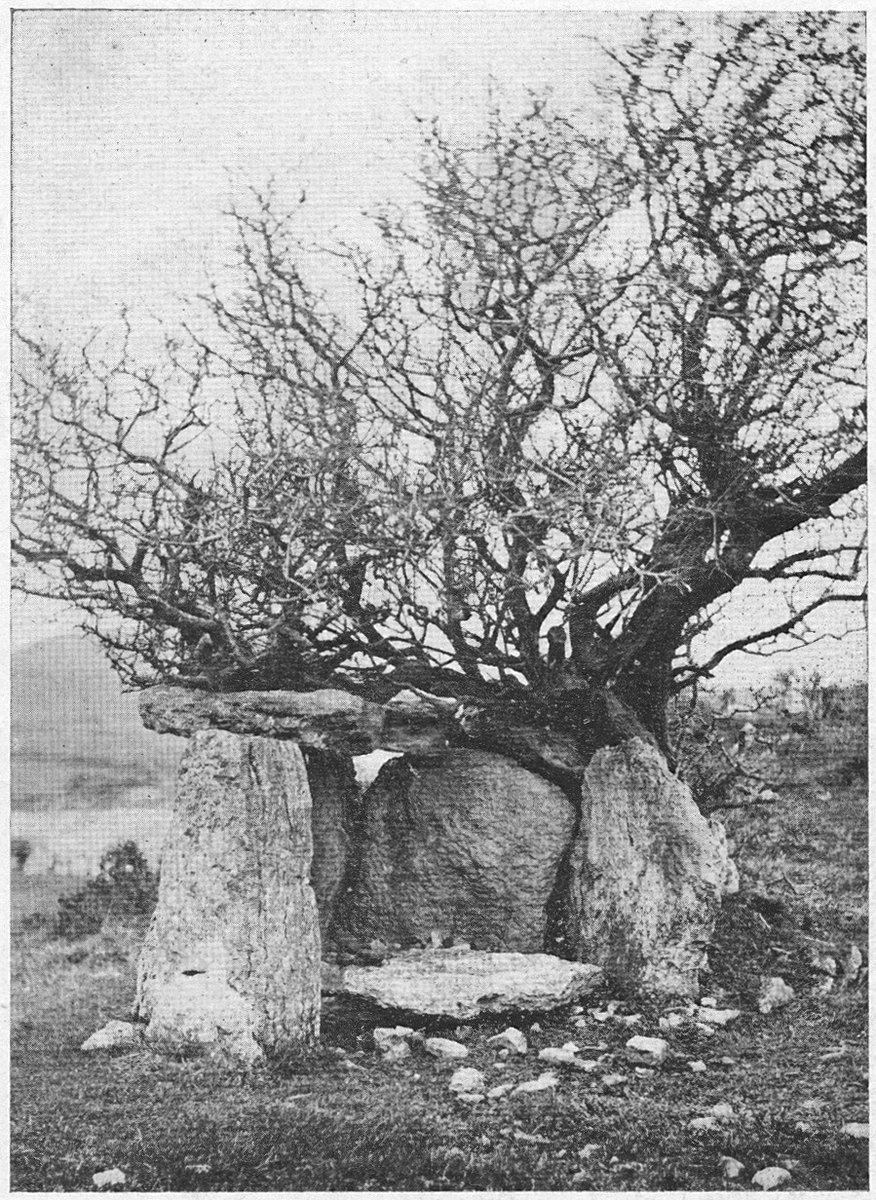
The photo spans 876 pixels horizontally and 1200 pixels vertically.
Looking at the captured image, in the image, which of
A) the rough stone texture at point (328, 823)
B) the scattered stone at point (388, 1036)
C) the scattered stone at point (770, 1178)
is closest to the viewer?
the scattered stone at point (770, 1178)

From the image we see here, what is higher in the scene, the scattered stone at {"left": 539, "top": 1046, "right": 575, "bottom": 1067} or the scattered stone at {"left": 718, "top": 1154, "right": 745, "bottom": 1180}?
the scattered stone at {"left": 539, "top": 1046, "right": 575, "bottom": 1067}

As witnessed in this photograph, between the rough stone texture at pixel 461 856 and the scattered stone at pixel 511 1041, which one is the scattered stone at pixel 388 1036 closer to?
the scattered stone at pixel 511 1041

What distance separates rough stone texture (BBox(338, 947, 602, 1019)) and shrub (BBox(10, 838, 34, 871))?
204 centimetres

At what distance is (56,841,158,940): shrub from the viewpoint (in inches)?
322

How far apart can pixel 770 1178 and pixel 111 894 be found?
433cm

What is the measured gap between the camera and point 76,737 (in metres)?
7.77

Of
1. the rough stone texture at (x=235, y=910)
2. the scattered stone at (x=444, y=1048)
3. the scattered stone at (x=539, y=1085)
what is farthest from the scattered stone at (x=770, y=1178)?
the rough stone texture at (x=235, y=910)

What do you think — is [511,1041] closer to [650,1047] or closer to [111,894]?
[650,1047]

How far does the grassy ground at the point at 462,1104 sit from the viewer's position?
22.1 feet

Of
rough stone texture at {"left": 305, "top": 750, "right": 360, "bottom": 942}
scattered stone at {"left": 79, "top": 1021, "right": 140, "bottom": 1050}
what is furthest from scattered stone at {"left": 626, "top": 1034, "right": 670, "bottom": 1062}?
scattered stone at {"left": 79, "top": 1021, "right": 140, "bottom": 1050}

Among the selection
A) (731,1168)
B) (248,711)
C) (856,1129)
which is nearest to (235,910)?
(248,711)

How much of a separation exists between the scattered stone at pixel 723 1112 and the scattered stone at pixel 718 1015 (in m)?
0.87

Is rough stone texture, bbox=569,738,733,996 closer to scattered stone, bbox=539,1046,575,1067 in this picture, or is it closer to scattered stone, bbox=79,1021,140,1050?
scattered stone, bbox=539,1046,575,1067

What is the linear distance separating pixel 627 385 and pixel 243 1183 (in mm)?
4918
